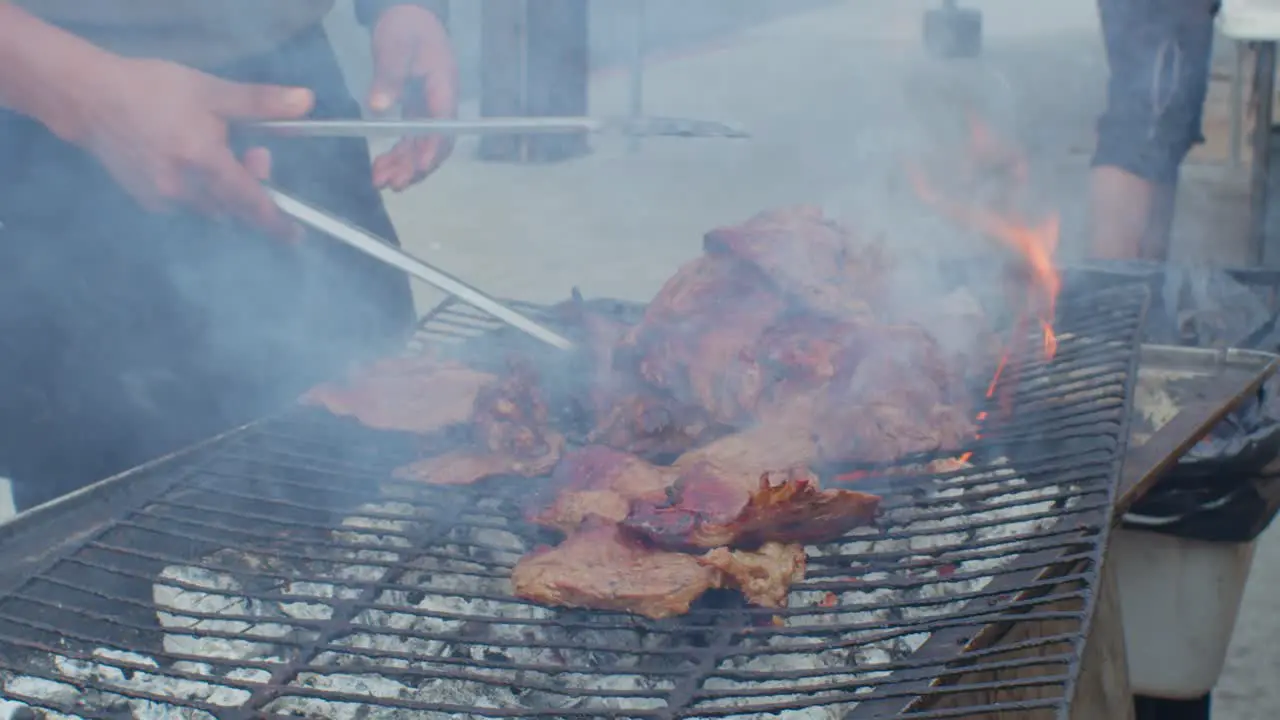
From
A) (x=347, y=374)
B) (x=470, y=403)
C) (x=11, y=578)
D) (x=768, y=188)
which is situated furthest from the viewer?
(x=768, y=188)

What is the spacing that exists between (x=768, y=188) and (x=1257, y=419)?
5634mm

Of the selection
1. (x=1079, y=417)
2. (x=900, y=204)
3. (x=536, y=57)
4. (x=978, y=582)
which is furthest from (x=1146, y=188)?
(x=536, y=57)

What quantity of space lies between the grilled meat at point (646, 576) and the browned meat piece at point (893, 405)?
397 millimetres

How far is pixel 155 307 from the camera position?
10.3 ft

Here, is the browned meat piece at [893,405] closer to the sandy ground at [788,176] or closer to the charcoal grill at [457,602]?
the charcoal grill at [457,602]

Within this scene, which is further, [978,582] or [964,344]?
[964,344]

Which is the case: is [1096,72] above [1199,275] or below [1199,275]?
above

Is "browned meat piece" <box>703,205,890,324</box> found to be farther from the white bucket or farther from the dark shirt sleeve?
the dark shirt sleeve

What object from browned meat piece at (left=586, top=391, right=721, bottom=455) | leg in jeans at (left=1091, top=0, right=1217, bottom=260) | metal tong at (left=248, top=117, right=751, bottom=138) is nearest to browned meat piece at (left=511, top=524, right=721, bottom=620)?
browned meat piece at (left=586, top=391, right=721, bottom=455)

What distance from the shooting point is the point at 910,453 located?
242cm

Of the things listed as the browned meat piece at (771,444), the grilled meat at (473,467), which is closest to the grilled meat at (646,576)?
the browned meat piece at (771,444)

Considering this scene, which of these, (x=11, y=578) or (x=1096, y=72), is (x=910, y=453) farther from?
(x=1096, y=72)

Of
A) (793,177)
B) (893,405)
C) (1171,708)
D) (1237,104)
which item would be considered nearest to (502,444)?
(893,405)

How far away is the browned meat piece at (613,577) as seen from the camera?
76.8 inches
